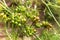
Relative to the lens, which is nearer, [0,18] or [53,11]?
[0,18]

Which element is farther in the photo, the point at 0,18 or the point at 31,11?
the point at 31,11

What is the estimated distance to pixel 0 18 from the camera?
7.58 feet

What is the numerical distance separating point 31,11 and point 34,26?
0.61ft

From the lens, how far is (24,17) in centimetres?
240

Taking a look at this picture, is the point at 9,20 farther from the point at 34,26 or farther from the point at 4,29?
the point at 34,26

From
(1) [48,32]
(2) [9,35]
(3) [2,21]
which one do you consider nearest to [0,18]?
(3) [2,21]

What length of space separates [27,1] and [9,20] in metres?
0.34

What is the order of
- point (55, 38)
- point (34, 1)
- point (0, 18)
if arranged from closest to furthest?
point (0, 18) → point (55, 38) → point (34, 1)

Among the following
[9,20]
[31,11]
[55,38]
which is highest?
[31,11]

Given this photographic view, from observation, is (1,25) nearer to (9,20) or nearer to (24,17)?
(9,20)

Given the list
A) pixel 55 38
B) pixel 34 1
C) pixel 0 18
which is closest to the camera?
pixel 0 18

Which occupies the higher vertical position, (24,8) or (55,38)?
(24,8)

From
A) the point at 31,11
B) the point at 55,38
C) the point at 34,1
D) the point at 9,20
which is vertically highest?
the point at 34,1

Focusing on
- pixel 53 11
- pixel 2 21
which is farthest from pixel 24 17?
pixel 53 11
